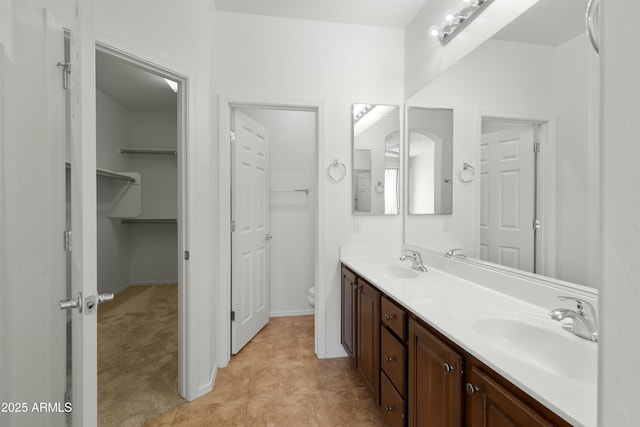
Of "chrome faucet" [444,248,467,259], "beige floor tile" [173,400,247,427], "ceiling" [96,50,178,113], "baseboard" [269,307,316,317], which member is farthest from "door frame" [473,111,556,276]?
"ceiling" [96,50,178,113]

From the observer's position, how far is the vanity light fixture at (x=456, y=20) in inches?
62.2

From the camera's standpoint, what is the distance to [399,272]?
2012mm

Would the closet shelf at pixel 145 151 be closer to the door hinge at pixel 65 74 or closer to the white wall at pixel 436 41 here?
the door hinge at pixel 65 74

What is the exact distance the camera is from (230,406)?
1747mm

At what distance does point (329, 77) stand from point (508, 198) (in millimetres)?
1639

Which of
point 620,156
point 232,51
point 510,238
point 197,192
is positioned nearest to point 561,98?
point 510,238

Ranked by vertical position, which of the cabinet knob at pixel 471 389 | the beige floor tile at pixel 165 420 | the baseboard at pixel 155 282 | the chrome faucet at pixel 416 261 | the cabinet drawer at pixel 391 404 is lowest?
the beige floor tile at pixel 165 420

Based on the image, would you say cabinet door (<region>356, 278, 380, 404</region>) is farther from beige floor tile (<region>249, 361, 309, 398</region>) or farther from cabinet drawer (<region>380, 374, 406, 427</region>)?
beige floor tile (<region>249, 361, 309, 398</region>)

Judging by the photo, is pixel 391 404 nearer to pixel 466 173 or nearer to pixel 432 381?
pixel 432 381

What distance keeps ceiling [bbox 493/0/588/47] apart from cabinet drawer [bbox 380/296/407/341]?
4.28ft

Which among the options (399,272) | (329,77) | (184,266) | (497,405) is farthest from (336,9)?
(497,405)

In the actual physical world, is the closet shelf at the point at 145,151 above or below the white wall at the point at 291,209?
above

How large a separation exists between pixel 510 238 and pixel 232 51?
2.29 meters

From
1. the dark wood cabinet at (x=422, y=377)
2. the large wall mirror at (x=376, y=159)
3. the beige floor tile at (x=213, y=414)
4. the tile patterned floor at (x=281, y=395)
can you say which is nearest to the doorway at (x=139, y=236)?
the beige floor tile at (x=213, y=414)
